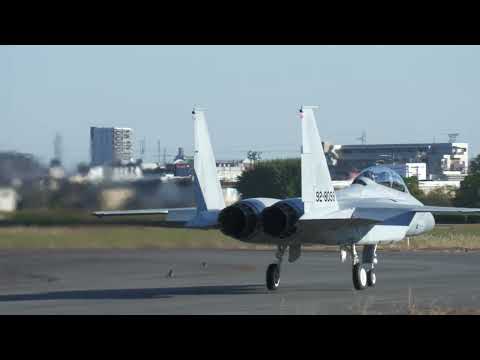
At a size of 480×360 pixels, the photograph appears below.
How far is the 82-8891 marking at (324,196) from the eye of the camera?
2016 cm

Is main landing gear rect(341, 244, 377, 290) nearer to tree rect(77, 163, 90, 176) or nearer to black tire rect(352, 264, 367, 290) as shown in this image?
black tire rect(352, 264, 367, 290)

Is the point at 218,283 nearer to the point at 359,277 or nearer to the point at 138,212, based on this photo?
the point at 138,212

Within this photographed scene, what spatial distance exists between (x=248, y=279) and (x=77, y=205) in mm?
7932

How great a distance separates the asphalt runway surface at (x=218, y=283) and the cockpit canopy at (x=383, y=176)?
2552mm

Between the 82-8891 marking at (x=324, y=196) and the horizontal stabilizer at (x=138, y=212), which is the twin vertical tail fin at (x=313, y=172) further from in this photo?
the horizontal stabilizer at (x=138, y=212)

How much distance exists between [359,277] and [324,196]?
121 inches

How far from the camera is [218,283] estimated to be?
86.8 feet

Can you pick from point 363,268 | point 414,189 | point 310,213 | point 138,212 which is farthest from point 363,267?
Answer: point 414,189

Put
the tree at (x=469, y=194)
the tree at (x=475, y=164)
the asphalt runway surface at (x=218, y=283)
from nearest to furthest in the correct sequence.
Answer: the asphalt runway surface at (x=218, y=283) → the tree at (x=469, y=194) → the tree at (x=475, y=164)

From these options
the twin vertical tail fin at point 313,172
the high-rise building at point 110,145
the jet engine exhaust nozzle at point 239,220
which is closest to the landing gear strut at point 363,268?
the twin vertical tail fin at point 313,172

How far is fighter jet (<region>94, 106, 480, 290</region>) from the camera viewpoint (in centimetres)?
2005

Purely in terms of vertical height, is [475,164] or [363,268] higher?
[475,164]
